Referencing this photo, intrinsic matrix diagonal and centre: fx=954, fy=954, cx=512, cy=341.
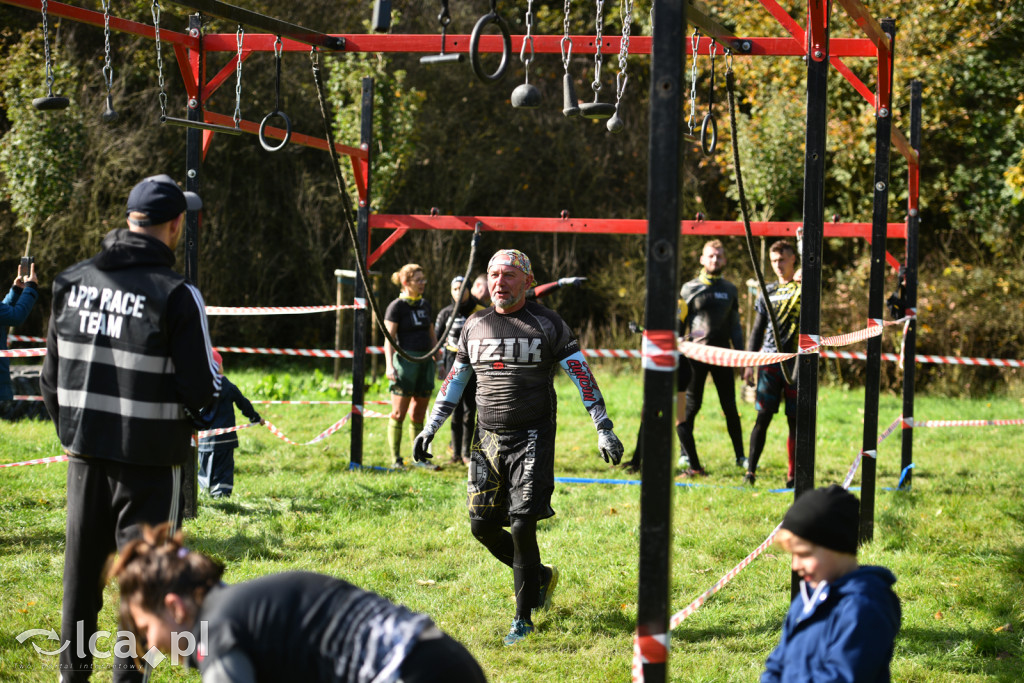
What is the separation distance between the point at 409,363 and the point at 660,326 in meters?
6.52

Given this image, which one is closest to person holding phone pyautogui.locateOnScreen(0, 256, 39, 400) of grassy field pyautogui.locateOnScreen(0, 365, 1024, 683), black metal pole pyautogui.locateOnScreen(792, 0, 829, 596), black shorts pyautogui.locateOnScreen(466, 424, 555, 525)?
grassy field pyautogui.locateOnScreen(0, 365, 1024, 683)

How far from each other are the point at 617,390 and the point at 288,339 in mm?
8383

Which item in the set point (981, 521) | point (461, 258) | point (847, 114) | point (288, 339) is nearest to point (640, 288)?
point (461, 258)

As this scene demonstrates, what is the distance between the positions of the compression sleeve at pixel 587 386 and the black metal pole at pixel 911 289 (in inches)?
171

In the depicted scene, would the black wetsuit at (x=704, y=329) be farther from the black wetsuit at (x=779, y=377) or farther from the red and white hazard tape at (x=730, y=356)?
the black wetsuit at (x=779, y=377)

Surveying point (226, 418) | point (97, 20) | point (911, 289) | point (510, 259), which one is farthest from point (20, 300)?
point (911, 289)

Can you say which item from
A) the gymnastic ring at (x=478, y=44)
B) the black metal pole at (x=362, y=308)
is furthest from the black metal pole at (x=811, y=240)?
the black metal pole at (x=362, y=308)

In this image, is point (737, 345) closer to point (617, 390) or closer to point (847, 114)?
point (617, 390)

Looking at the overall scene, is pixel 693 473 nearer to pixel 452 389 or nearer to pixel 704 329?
pixel 704 329

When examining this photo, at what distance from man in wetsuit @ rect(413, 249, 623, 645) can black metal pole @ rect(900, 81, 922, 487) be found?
4.42 metres

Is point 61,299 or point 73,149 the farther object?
point 73,149

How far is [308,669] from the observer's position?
235cm

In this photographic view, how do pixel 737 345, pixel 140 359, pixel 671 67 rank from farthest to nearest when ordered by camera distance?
pixel 737 345 → pixel 140 359 → pixel 671 67

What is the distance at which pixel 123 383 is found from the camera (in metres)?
3.49
